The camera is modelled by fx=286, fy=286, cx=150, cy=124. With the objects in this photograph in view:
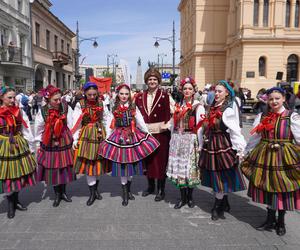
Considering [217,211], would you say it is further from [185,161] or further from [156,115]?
[156,115]

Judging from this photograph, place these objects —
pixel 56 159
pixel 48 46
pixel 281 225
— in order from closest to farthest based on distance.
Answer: pixel 281 225 < pixel 56 159 < pixel 48 46

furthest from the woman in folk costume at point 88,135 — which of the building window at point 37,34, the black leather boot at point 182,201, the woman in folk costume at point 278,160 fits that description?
the building window at point 37,34

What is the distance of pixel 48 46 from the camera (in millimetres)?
29734

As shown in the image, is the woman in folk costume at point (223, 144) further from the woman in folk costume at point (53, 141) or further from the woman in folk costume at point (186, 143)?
the woman in folk costume at point (53, 141)

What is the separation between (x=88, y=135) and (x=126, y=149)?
1.99 feet

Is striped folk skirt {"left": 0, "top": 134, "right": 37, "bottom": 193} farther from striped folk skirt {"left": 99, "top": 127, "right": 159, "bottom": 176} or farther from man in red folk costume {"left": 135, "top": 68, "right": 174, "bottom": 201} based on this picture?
man in red folk costume {"left": 135, "top": 68, "right": 174, "bottom": 201}

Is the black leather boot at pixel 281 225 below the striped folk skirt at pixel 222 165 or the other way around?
below

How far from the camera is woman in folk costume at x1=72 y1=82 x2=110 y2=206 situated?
4246 mm

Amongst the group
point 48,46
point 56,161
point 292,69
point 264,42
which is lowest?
point 56,161

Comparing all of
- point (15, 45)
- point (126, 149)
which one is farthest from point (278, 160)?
point (15, 45)

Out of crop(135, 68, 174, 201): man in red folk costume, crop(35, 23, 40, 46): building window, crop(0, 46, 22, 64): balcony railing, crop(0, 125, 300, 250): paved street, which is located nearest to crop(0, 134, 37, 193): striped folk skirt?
crop(0, 125, 300, 250): paved street

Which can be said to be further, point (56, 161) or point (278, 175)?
point (56, 161)

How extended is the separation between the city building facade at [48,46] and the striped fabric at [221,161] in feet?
81.5

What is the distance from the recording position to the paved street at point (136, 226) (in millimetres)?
3240
